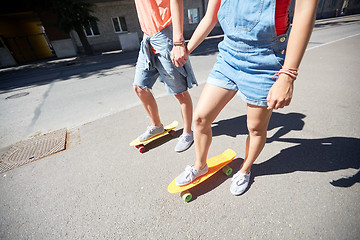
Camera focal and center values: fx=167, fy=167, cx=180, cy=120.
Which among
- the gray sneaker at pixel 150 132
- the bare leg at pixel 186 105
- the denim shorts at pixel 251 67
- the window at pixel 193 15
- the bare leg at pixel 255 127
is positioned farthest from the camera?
the window at pixel 193 15

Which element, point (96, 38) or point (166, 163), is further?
point (96, 38)

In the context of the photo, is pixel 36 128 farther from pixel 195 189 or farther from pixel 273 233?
pixel 273 233

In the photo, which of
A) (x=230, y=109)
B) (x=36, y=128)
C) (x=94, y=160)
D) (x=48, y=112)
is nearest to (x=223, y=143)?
(x=230, y=109)

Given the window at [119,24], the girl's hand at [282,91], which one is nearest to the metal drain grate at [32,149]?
the girl's hand at [282,91]

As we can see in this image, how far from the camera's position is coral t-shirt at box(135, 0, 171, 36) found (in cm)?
187

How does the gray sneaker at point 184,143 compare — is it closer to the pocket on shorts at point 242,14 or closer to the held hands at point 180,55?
the held hands at point 180,55

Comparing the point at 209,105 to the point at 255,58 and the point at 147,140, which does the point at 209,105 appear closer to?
the point at 255,58

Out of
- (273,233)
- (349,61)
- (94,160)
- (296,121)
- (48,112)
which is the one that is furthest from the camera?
(349,61)

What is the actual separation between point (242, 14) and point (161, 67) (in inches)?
49.6

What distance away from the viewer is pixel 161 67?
2.22 metres

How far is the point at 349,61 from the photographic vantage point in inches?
222

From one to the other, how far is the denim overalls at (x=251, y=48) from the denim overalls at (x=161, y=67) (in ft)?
2.71

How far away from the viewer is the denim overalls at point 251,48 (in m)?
1.11

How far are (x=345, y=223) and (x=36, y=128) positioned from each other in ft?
16.6
